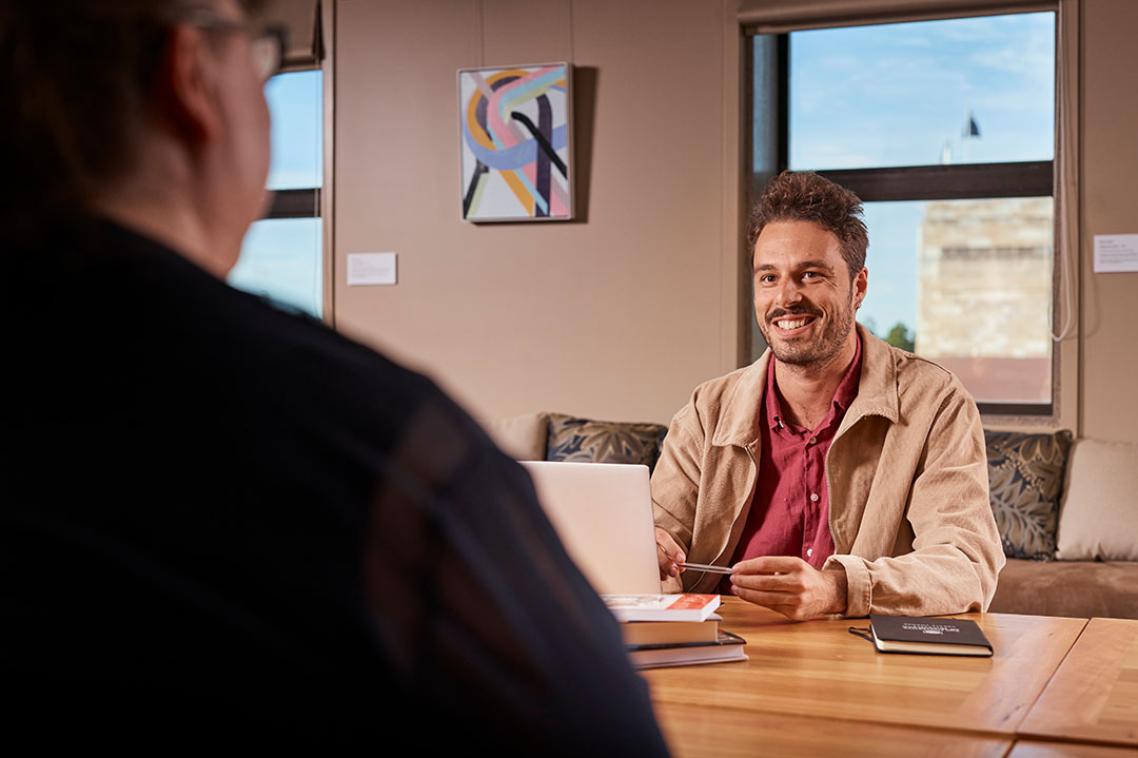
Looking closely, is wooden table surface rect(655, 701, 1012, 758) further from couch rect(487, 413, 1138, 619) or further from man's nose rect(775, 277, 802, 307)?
couch rect(487, 413, 1138, 619)

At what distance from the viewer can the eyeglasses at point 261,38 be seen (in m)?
0.49

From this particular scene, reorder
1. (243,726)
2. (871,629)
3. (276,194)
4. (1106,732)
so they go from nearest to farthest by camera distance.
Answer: (243,726)
(1106,732)
(871,629)
(276,194)

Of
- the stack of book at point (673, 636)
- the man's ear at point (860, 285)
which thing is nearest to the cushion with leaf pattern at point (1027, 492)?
the man's ear at point (860, 285)

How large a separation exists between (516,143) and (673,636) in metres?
3.78

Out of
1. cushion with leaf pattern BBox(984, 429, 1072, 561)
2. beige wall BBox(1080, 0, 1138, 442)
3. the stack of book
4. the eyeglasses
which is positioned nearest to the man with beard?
the stack of book

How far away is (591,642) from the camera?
0.48 m

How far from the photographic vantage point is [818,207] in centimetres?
244

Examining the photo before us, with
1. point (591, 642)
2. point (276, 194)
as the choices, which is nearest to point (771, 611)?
point (591, 642)

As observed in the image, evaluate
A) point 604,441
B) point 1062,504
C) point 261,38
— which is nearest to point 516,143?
point 604,441

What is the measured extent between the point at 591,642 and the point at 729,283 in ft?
14.8

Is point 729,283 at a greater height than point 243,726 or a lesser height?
greater

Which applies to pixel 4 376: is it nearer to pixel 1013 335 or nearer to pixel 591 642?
pixel 591 642

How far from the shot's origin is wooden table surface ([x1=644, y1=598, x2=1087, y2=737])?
1311mm

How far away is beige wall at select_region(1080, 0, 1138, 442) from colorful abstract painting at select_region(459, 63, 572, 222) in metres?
1.91
